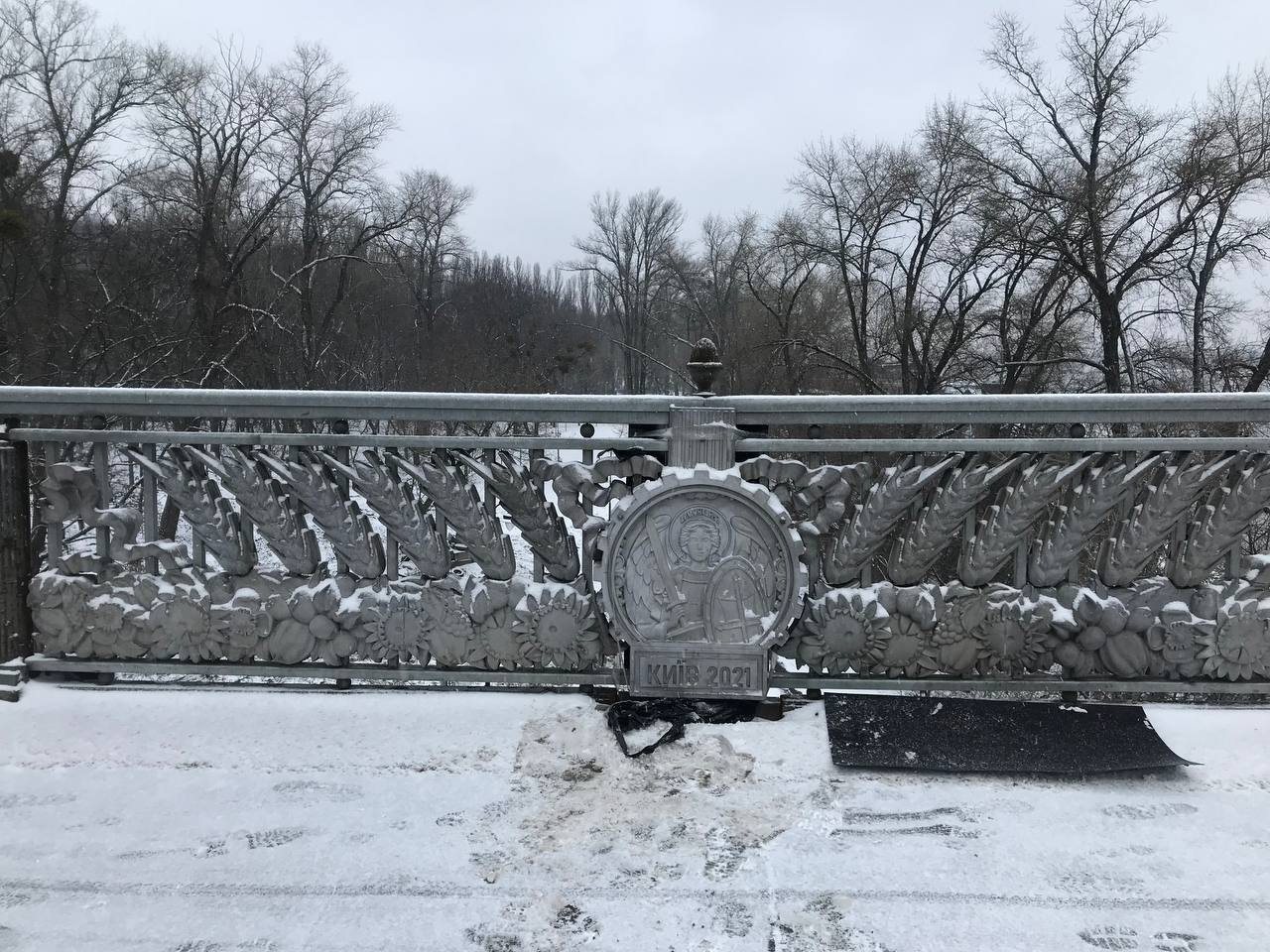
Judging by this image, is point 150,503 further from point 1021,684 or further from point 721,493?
point 1021,684

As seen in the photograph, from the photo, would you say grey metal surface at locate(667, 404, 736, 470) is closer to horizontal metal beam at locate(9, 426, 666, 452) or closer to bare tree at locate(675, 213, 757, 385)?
horizontal metal beam at locate(9, 426, 666, 452)

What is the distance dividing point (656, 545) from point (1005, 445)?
1.54m

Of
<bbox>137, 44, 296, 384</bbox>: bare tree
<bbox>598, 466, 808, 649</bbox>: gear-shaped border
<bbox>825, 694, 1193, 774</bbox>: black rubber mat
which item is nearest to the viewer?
<bbox>825, 694, 1193, 774</bbox>: black rubber mat

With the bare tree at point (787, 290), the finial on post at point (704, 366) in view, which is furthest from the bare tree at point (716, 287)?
the finial on post at point (704, 366)

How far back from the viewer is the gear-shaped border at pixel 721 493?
3469mm

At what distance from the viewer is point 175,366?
16.8 m

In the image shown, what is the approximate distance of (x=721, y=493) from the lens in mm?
3482

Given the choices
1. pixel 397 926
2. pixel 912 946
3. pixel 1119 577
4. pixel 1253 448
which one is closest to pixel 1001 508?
pixel 1119 577

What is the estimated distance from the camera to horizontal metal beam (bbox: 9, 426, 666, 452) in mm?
3605

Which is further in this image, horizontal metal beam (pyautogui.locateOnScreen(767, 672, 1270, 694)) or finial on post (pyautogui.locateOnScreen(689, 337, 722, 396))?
finial on post (pyautogui.locateOnScreen(689, 337, 722, 396))

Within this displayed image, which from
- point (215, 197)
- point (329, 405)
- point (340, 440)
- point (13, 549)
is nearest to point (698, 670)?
point (340, 440)

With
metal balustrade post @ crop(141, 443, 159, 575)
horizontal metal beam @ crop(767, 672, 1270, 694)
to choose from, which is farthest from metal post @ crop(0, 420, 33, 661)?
horizontal metal beam @ crop(767, 672, 1270, 694)

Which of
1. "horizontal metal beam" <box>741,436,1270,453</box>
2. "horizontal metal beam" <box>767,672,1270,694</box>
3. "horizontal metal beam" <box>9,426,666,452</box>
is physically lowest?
"horizontal metal beam" <box>767,672,1270,694</box>

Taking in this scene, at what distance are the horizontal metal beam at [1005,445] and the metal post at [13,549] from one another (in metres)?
3.26
